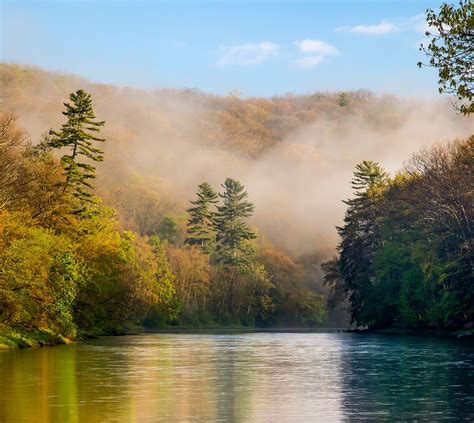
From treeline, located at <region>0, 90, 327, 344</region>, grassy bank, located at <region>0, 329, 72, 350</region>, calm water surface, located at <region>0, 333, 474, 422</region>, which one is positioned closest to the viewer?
calm water surface, located at <region>0, 333, 474, 422</region>

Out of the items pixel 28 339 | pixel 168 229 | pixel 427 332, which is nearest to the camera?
pixel 28 339

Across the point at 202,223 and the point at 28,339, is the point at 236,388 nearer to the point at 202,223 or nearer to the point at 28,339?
the point at 28,339

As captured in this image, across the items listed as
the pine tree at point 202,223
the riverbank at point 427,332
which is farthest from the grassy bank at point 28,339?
the pine tree at point 202,223

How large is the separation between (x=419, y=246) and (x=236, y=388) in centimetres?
6984

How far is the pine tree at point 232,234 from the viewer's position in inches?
7313

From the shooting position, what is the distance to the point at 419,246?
99875mm

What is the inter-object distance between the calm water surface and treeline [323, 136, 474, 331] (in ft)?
117

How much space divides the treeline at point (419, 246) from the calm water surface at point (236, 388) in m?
35.8

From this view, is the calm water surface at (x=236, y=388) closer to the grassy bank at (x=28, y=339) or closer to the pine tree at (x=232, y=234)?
the grassy bank at (x=28, y=339)

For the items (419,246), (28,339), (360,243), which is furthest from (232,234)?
(28,339)

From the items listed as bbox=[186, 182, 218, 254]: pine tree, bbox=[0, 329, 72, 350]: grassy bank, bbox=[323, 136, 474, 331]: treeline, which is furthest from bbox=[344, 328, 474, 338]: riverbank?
bbox=[186, 182, 218, 254]: pine tree

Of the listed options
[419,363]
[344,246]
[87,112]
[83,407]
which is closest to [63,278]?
[87,112]

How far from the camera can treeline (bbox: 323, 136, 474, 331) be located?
88.8 metres

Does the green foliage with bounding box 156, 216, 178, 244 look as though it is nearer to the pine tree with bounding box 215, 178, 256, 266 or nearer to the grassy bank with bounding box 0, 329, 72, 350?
the pine tree with bounding box 215, 178, 256, 266
